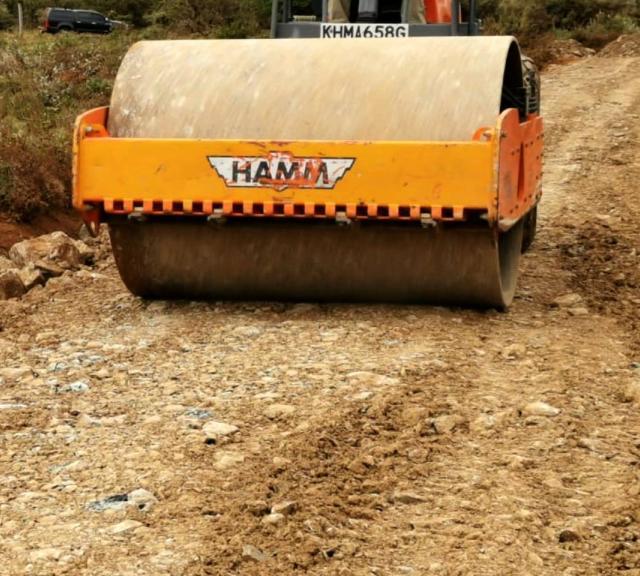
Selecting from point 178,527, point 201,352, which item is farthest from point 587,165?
point 178,527

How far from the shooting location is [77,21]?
140ft

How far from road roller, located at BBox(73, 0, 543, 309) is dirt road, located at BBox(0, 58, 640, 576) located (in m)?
0.25

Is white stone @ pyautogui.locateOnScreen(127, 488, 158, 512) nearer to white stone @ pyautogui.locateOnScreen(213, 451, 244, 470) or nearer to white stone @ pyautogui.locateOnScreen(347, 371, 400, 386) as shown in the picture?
white stone @ pyautogui.locateOnScreen(213, 451, 244, 470)

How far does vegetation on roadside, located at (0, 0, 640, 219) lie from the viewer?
445 inches

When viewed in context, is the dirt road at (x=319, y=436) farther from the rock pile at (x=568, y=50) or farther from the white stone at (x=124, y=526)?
the rock pile at (x=568, y=50)

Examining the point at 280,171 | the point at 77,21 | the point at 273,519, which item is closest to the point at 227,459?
the point at 273,519

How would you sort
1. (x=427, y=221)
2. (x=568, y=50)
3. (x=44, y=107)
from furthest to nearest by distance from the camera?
(x=568, y=50), (x=44, y=107), (x=427, y=221)

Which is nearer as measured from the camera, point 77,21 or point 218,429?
point 218,429

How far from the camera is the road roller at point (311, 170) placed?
6.32 meters

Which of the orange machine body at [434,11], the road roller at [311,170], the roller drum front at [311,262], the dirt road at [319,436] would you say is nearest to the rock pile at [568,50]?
the orange machine body at [434,11]

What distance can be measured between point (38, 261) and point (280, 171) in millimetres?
2797

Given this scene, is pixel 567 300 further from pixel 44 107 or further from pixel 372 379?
pixel 44 107

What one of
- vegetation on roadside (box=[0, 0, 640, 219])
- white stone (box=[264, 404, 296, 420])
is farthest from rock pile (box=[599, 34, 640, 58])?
white stone (box=[264, 404, 296, 420])

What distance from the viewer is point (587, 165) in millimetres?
13289
